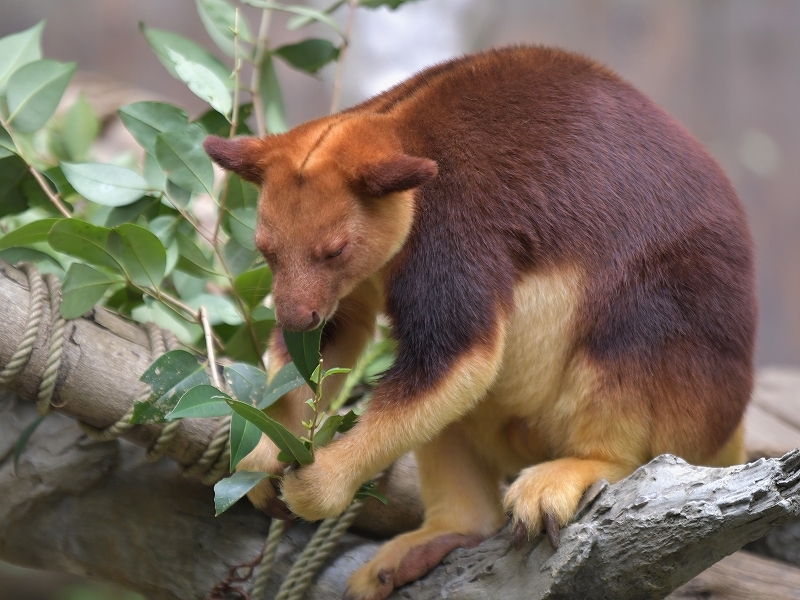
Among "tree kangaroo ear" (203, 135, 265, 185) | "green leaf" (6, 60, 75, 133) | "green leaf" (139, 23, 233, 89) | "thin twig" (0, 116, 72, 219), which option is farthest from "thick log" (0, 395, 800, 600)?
"green leaf" (139, 23, 233, 89)

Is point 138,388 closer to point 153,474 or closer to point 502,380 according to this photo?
point 153,474

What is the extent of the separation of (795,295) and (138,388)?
473 centimetres

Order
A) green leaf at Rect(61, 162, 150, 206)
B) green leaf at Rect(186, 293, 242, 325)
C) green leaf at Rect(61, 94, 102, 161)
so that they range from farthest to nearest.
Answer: green leaf at Rect(61, 94, 102, 161) < green leaf at Rect(186, 293, 242, 325) < green leaf at Rect(61, 162, 150, 206)

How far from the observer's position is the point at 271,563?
1986 mm

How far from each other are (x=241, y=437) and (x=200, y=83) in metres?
0.97

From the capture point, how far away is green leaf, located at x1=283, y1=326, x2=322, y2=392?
1.68 m

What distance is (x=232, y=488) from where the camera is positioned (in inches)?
63.5

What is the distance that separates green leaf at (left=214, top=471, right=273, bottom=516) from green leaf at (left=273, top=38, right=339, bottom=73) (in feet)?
5.00

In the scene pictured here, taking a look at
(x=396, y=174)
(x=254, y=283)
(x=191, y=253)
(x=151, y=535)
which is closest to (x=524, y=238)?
(x=396, y=174)

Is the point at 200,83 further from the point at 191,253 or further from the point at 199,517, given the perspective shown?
the point at 199,517

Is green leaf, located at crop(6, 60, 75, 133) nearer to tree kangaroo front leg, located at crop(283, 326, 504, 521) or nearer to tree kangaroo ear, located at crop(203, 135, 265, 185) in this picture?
tree kangaroo ear, located at crop(203, 135, 265, 185)

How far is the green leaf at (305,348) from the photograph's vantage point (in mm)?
1680

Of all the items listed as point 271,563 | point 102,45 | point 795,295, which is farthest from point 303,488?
point 102,45

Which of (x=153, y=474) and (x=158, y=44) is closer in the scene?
(x=153, y=474)
